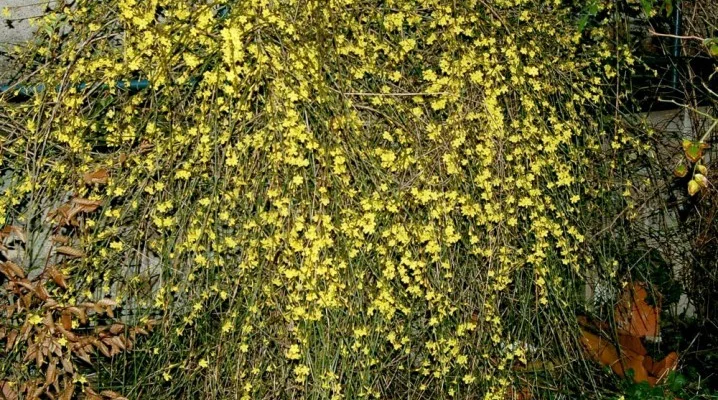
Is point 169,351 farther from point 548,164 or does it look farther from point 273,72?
point 548,164

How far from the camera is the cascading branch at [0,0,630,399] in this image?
3.37 m

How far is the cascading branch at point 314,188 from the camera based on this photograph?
3371 millimetres

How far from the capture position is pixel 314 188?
3.43 meters

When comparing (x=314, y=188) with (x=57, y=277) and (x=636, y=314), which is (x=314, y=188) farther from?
(x=636, y=314)

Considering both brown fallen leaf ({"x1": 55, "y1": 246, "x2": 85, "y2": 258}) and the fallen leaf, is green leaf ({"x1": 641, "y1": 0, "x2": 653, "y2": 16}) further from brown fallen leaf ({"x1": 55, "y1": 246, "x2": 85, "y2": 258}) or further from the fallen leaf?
brown fallen leaf ({"x1": 55, "y1": 246, "x2": 85, "y2": 258})

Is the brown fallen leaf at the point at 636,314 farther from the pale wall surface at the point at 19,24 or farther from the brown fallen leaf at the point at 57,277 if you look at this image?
the pale wall surface at the point at 19,24

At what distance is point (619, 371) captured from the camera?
12.6ft

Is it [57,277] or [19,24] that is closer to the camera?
[57,277]

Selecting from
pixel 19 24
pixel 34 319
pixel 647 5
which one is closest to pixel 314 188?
pixel 34 319

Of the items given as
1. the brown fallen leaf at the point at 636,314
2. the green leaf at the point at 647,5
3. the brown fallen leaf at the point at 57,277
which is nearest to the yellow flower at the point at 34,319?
the brown fallen leaf at the point at 57,277

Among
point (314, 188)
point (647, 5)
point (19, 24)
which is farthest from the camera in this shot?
point (19, 24)

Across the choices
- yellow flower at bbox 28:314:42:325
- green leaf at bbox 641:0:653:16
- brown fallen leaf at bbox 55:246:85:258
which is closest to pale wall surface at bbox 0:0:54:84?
brown fallen leaf at bbox 55:246:85:258

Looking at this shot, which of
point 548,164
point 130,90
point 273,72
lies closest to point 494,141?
point 548,164

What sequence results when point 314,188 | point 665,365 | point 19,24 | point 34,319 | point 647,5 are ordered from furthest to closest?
1. point 19,24
2. point 665,365
3. point 647,5
4. point 314,188
5. point 34,319
